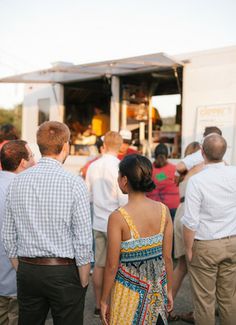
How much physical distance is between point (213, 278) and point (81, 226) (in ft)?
4.98

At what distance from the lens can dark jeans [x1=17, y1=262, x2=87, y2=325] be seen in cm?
240

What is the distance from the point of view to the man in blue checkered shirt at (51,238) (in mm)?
2416

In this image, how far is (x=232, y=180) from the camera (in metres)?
3.34

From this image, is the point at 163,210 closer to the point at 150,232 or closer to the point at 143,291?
the point at 150,232

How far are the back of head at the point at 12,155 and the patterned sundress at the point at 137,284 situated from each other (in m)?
1.08

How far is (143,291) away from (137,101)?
23.4 feet

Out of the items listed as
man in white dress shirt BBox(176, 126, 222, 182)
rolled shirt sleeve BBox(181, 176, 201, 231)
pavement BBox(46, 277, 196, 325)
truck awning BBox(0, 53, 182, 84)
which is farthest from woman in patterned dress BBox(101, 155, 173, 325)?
truck awning BBox(0, 53, 182, 84)

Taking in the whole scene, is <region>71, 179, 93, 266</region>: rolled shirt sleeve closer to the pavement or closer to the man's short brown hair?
the man's short brown hair

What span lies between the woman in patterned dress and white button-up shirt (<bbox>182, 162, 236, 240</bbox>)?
767 millimetres

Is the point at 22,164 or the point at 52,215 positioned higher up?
the point at 22,164

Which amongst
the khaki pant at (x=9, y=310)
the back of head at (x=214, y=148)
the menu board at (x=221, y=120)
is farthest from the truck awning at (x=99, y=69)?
the khaki pant at (x=9, y=310)

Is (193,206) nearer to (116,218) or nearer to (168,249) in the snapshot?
(168,249)

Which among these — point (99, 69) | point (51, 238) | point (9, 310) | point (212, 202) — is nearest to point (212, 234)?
point (212, 202)

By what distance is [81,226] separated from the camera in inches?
97.0
